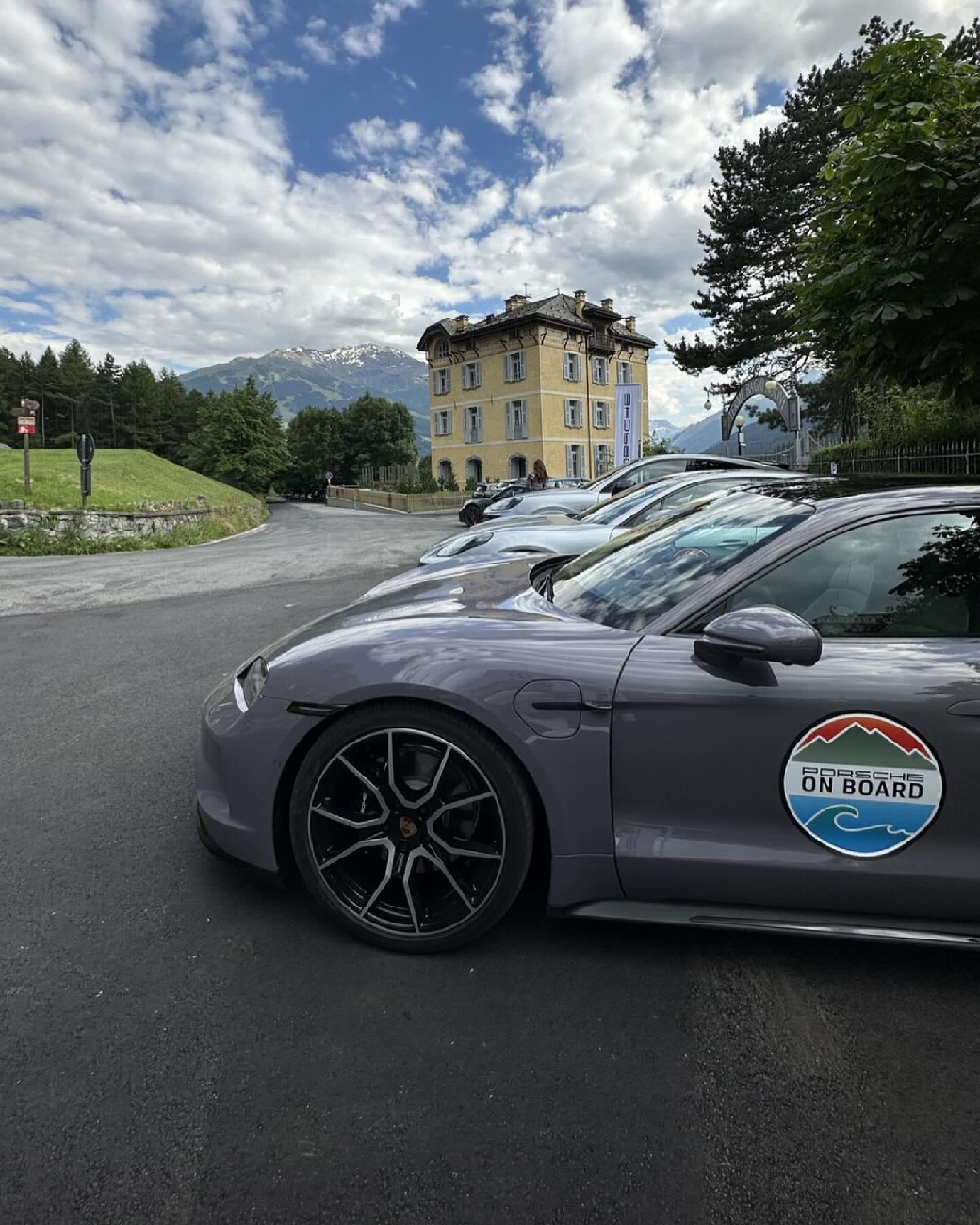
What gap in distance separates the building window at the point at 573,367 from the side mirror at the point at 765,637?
46.3 metres

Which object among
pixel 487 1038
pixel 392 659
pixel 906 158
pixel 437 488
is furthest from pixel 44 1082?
pixel 437 488

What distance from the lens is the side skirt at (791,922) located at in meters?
1.96

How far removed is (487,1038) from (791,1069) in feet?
2.45

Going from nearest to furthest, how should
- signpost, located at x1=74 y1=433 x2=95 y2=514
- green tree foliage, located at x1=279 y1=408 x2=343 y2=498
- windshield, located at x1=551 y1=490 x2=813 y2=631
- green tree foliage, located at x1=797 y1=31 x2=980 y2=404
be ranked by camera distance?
windshield, located at x1=551 y1=490 x2=813 y2=631
green tree foliage, located at x1=797 y1=31 x2=980 y2=404
signpost, located at x1=74 y1=433 x2=95 y2=514
green tree foliage, located at x1=279 y1=408 x2=343 y2=498

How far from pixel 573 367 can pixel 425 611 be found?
153 feet

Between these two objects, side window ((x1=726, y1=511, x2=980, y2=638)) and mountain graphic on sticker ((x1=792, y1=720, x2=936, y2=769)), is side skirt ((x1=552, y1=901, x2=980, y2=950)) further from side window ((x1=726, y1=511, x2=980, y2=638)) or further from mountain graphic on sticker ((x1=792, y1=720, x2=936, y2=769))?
side window ((x1=726, y1=511, x2=980, y2=638))

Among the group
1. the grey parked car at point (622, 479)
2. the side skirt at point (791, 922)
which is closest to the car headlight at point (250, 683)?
the side skirt at point (791, 922)

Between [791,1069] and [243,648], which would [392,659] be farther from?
[243,648]

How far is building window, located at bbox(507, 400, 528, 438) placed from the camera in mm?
45250

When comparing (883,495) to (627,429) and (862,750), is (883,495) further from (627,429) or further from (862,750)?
(627,429)

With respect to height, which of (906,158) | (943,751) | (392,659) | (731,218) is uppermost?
(731,218)

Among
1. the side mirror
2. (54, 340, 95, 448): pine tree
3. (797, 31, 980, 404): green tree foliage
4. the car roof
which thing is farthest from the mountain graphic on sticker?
(54, 340, 95, 448): pine tree

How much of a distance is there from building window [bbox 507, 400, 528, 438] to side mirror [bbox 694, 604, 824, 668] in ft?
146

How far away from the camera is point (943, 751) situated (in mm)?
1913
